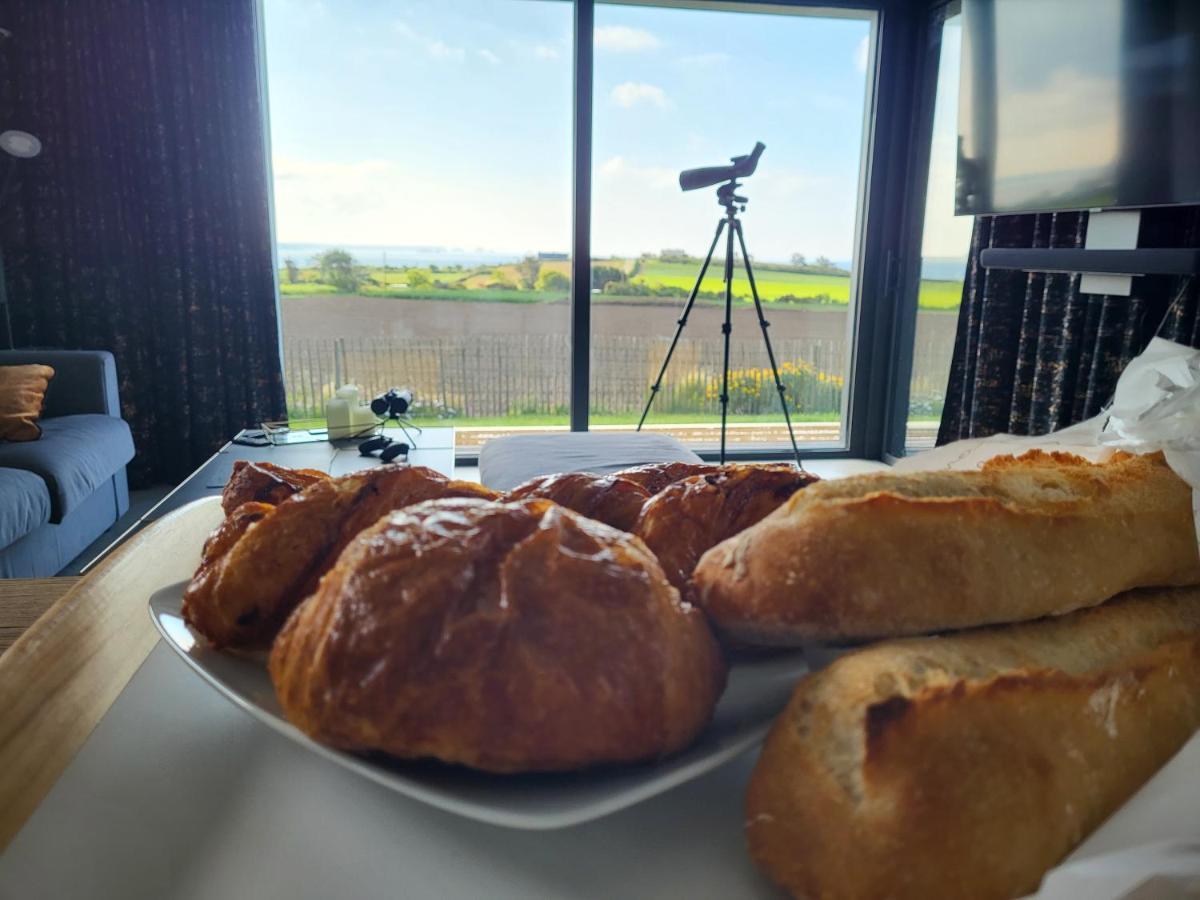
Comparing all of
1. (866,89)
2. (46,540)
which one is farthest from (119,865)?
(866,89)

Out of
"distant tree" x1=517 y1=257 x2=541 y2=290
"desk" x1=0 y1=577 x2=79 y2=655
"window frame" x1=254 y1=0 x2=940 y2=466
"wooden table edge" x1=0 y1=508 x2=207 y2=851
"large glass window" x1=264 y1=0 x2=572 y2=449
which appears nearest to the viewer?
"wooden table edge" x1=0 y1=508 x2=207 y2=851

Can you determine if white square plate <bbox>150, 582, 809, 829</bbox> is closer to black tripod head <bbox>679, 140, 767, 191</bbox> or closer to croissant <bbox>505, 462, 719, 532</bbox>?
croissant <bbox>505, 462, 719, 532</bbox>

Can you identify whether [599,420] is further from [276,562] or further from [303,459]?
[276,562]

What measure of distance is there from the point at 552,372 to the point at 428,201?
1005 mm

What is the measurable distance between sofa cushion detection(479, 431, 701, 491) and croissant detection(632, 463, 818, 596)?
1.67m

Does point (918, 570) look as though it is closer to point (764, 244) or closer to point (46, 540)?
point (46, 540)

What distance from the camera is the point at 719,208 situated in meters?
4.25

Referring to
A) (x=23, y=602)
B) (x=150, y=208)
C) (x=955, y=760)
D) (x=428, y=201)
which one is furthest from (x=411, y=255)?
(x=955, y=760)

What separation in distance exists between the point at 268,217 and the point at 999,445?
141 inches

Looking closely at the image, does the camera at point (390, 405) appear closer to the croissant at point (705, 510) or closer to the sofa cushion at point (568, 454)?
the sofa cushion at point (568, 454)

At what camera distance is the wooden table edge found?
457 millimetres

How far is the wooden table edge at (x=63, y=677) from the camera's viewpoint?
1.50 ft

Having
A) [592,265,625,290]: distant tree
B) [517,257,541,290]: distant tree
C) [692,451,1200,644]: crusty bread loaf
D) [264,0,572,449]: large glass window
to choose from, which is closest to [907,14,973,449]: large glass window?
[592,265,625,290]: distant tree

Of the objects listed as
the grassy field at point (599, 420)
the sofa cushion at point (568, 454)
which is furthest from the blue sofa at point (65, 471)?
the grassy field at point (599, 420)
